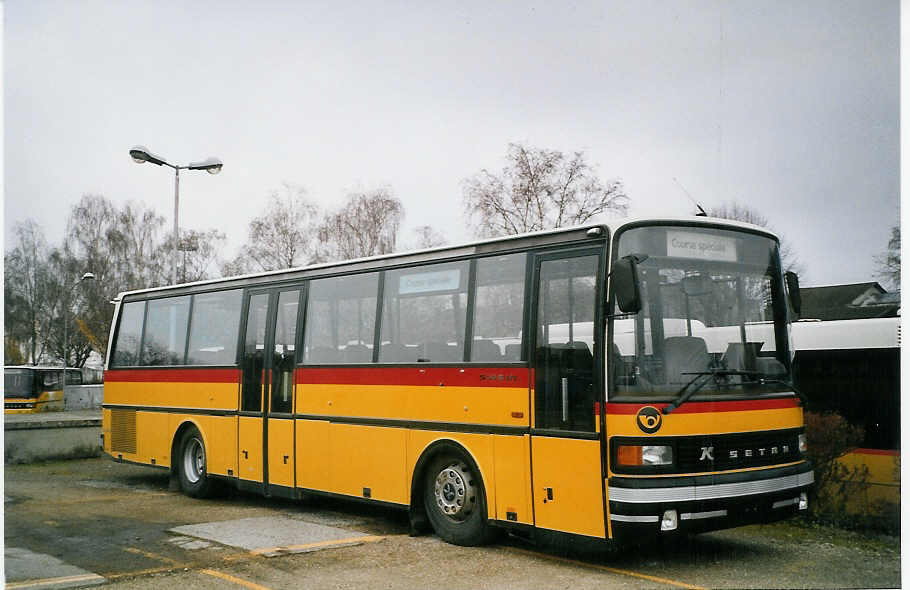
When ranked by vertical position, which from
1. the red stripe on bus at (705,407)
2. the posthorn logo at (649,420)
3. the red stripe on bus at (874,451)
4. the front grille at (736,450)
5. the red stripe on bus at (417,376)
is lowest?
the red stripe on bus at (874,451)

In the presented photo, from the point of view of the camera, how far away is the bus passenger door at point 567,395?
24.4 ft

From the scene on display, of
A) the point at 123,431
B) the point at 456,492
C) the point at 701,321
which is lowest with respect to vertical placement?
the point at 456,492

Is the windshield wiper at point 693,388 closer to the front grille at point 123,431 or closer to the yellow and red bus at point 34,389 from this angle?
the yellow and red bus at point 34,389

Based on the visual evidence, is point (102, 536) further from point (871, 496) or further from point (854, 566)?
point (871, 496)

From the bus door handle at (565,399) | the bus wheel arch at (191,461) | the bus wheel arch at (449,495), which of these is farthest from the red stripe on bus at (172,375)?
the bus door handle at (565,399)

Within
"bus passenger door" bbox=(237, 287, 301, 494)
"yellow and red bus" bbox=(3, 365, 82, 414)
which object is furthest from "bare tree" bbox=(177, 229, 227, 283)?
"bus passenger door" bbox=(237, 287, 301, 494)

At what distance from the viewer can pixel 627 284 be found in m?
7.09

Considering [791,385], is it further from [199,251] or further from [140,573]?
[199,251]

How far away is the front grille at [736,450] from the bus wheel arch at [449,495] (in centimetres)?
207

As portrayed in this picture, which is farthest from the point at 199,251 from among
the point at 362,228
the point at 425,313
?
the point at 425,313

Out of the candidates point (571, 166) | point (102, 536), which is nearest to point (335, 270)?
point (102, 536)

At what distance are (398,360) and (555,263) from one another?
2.28 meters

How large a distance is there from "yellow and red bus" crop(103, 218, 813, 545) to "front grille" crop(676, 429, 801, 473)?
2 centimetres

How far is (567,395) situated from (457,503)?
5.93 feet
